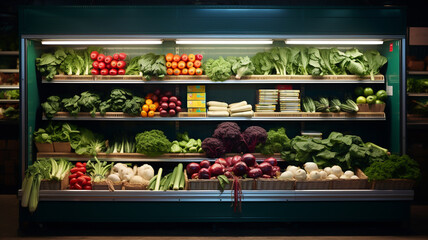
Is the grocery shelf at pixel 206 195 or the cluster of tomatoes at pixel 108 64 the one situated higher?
the cluster of tomatoes at pixel 108 64

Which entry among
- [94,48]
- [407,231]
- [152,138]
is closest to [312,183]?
[407,231]

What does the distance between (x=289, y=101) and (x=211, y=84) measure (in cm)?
126

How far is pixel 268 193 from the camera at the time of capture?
6.10 metres

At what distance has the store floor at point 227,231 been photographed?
19.9ft

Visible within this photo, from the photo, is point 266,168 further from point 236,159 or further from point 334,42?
point 334,42

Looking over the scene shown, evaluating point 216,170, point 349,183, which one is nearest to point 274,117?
point 216,170

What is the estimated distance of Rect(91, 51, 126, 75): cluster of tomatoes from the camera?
22.4 ft

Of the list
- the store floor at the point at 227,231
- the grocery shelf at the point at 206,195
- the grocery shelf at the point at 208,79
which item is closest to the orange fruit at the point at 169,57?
the grocery shelf at the point at 208,79

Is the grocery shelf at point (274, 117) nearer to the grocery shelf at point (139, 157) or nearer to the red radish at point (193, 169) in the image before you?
the grocery shelf at point (139, 157)

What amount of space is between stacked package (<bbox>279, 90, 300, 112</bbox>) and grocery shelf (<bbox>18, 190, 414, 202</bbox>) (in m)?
1.35

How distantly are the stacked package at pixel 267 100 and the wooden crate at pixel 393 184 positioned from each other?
1.78 m

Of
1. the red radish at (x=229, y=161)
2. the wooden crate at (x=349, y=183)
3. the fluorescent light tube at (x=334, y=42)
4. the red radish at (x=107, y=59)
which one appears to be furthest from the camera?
the red radish at (x=107, y=59)

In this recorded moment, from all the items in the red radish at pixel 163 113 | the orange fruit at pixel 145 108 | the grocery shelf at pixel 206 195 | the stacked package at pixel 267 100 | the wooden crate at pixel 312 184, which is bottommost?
the grocery shelf at pixel 206 195

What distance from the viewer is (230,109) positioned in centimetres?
690
